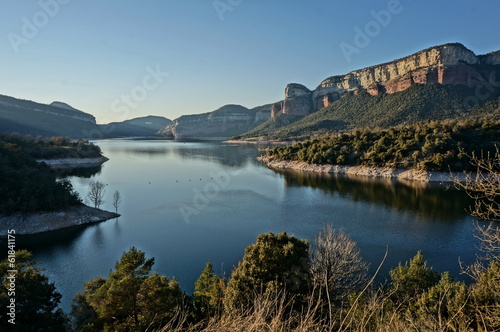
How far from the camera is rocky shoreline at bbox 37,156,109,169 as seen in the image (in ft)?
236

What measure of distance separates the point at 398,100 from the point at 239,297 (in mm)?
117449

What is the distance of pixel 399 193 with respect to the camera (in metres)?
44.0

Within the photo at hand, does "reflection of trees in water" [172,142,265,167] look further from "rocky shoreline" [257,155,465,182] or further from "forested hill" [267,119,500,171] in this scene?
"forested hill" [267,119,500,171]

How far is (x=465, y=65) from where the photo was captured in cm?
10744

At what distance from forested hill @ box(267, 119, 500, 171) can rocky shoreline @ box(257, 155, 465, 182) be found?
3.94 feet

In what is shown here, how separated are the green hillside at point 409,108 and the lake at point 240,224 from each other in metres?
54.8

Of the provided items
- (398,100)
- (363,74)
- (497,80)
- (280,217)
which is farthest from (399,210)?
(363,74)

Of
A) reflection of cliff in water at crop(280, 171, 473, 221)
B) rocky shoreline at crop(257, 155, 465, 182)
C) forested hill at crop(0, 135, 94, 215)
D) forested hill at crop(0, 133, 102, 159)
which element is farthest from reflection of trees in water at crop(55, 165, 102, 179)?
reflection of cliff in water at crop(280, 171, 473, 221)

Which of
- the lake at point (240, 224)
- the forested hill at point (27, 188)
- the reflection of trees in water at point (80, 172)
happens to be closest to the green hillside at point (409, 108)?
the lake at point (240, 224)

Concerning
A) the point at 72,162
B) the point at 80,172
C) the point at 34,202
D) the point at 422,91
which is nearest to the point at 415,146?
the point at 34,202

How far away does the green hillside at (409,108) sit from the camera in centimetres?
9094

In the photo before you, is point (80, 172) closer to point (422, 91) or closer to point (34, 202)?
point (34, 202)

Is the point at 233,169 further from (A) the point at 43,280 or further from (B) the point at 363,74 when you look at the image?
(B) the point at 363,74

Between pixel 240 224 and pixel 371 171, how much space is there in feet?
119
